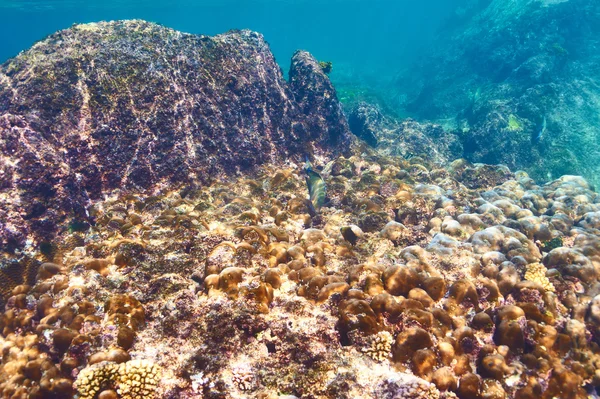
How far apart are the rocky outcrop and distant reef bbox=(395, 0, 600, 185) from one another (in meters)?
A: 0.95

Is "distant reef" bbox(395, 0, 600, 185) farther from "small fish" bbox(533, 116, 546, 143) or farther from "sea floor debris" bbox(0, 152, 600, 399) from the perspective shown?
"sea floor debris" bbox(0, 152, 600, 399)

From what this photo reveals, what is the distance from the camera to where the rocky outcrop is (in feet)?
41.1

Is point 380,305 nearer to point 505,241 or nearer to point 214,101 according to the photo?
point 505,241

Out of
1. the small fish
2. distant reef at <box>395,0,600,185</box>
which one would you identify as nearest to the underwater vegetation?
distant reef at <box>395,0,600,185</box>

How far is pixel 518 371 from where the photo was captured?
285 centimetres

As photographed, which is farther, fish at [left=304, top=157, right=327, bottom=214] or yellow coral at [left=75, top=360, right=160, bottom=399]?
fish at [left=304, top=157, right=327, bottom=214]

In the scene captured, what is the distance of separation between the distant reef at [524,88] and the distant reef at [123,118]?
380 inches

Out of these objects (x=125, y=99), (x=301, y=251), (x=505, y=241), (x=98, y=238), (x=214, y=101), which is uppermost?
(x=214, y=101)

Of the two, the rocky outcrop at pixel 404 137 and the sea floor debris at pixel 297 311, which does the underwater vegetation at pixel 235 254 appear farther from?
the rocky outcrop at pixel 404 137

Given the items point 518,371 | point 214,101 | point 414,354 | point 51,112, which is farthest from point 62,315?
point 214,101

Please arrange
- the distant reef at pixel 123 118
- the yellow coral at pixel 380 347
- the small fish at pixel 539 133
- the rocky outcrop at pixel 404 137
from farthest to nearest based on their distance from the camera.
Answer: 1. the small fish at pixel 539 133
2. the rocky outcrop at pixel 404 137
3. the distant reef at pixel 123 118
4. the yellow coral at pixel 380 347

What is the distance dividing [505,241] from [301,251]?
315 cm

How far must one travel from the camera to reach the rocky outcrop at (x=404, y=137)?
1253cm

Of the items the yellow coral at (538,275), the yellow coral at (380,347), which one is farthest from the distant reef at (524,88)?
the yellow coral at (380,347)
